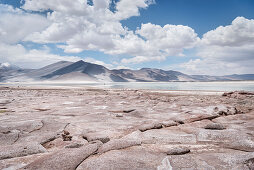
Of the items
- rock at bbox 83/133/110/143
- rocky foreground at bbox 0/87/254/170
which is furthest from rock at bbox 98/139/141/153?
rock at bbox 83/133/110/143

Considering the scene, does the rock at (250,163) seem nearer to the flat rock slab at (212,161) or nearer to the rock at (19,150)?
the flat rock slab at (212,161)

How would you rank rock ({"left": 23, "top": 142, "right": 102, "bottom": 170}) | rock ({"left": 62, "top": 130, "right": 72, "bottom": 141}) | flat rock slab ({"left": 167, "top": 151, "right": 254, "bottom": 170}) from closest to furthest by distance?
rock ({"left": 23, "top": 142, "right": 102, "bottom": 170}) < flat rock slab ({"left": 167, "top": 151, "right": 254, "bottom": 170}) < rock ({"left": 62, "top": 130, "right": 72, "bottom": 141})

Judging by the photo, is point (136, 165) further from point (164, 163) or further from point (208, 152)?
point (208, 152)

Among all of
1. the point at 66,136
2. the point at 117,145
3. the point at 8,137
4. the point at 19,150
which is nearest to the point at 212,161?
the point at 117,145

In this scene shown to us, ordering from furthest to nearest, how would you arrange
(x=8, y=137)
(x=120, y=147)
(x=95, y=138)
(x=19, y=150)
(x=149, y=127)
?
(x=149, y=127) < (x=8, y=137) < (x=95, y=138) < (x=120, y=147) < (x=19, y=150)

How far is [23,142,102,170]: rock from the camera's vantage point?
5246 mm

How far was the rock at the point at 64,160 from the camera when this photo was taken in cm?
525

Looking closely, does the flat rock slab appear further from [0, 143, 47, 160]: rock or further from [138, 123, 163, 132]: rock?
[0, 143, 47, 160]: rock

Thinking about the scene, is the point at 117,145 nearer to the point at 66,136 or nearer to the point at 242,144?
the point at 66,136

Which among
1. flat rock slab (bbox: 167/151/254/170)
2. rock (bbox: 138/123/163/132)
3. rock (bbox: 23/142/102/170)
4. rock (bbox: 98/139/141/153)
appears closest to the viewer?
rock (bbox: 23/142/102/170)

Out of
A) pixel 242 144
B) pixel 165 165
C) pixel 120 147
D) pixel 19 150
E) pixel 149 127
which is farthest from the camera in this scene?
pixel 149 127

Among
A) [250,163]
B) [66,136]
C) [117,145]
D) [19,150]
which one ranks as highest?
[250,163]

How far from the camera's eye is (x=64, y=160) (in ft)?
18.2

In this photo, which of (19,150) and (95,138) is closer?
(19,150)
